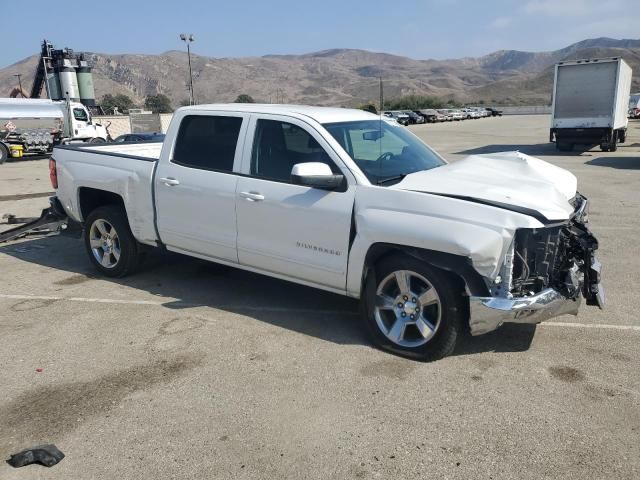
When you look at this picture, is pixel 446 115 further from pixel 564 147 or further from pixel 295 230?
pixel 295 230

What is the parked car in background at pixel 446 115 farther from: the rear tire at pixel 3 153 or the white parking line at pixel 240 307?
the white parking line at pixel 240 307

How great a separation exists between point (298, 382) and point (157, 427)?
101 centimetres

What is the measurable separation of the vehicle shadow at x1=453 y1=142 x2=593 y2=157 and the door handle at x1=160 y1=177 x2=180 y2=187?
18.2m

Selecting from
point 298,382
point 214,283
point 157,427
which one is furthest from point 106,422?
point 214,283

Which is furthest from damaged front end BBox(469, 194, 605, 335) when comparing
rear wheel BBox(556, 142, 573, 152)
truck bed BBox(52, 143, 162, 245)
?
rear wheel BBox(556, 142, 573, 152)

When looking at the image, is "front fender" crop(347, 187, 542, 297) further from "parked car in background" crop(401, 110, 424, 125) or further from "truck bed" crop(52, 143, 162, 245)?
A: "parked car in background" crop(401, 110, 424, 125)

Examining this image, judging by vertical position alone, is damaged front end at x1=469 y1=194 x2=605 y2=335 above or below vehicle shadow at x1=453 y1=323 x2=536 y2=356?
above

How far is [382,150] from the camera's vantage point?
5.08 m

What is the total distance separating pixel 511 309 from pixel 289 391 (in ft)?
5.32

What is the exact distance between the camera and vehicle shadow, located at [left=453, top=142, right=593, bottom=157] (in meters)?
23.3

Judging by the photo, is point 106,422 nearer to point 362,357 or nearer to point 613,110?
point 362,357

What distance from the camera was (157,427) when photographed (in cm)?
354

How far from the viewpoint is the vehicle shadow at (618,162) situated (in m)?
17.5

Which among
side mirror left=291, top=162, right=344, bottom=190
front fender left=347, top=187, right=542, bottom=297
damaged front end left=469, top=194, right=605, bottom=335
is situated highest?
side mirror left=291, top=162, right=344, bottom=190
